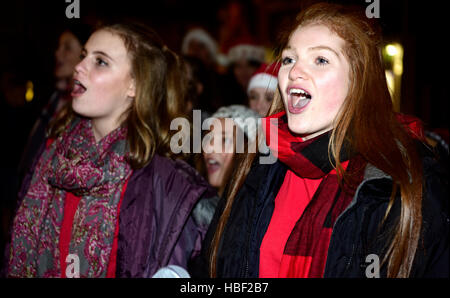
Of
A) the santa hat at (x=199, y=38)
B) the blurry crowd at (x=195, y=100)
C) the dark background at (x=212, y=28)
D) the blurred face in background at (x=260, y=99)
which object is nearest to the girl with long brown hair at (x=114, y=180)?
the blurry crowd at (x=195, y=100)

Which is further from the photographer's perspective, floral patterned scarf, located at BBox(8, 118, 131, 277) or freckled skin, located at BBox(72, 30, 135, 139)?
freckled skin, located at BBox(72, 30, 135, 139)

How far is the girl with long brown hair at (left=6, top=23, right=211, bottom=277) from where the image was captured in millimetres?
2004

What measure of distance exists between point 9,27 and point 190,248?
5.89 meters

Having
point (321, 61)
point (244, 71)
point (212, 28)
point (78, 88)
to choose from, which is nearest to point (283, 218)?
point (321, 61)

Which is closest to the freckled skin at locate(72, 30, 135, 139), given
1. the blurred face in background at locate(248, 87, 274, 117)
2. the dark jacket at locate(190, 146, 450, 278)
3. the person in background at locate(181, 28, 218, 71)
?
the blurred face in background at locate(248, 87, 274, 117)

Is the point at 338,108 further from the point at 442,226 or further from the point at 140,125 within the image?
the point at 140,125

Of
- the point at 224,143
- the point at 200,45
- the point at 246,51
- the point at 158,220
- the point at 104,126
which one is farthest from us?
the point at 246,51

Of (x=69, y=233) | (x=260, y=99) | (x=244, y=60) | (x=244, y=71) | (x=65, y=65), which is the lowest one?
(x=69, y=233)

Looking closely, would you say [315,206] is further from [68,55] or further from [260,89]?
[68,55]

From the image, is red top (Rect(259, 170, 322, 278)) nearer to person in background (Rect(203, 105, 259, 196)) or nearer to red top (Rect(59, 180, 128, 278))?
red top (Rect(59, 180, 128, 278))

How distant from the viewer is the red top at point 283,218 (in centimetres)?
159

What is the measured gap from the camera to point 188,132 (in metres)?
2.41

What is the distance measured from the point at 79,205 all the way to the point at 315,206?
51.0 inches

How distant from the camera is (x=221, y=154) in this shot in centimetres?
290
